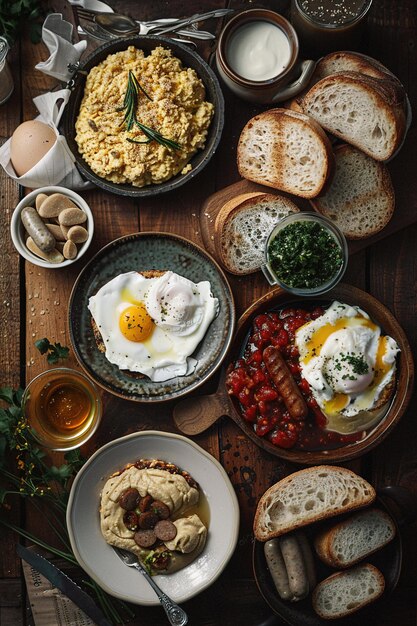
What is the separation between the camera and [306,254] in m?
3.68

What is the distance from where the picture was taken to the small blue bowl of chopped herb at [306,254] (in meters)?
3.70

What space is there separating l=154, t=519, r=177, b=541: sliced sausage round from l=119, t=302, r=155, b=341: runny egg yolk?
0.95 metres

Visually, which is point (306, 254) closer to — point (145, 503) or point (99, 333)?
point (99, 333)

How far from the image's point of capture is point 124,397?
12.5 feet

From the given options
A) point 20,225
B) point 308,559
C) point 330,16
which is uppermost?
point 330,16

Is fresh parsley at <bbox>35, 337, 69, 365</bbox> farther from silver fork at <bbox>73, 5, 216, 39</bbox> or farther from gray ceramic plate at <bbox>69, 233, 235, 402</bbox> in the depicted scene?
silver fork at <bbox>73, 5, 216, 39</bbox>

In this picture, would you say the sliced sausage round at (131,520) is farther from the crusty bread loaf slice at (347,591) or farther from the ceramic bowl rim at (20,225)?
the ceramic bowl rim at (20,225)

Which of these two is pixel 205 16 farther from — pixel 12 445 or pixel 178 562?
pixel 178 562

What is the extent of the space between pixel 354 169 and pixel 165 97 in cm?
106

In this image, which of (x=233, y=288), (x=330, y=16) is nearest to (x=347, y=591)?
(x=233, y=288)

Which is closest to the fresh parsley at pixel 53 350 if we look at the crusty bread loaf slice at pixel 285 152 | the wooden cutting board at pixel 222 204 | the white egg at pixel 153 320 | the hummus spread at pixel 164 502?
the white egg at pixel 153 320

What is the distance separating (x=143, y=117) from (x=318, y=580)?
2.56 m

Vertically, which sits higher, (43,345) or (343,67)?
(343,67)

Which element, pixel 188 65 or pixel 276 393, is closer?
pixel 276 393
